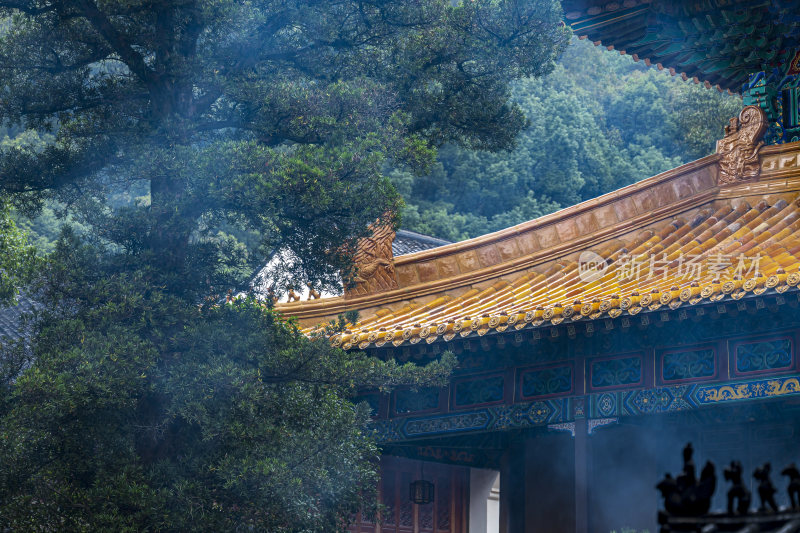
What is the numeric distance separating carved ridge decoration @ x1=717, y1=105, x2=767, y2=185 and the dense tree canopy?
9.43 ft

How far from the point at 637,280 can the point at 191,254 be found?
12.0ft

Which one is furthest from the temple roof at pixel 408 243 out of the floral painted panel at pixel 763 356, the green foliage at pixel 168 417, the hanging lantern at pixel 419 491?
the green foliage at pixel 168 417

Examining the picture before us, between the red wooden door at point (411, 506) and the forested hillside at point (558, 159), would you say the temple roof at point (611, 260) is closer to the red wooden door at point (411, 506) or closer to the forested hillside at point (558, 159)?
the red wooden door at point (411, 506)

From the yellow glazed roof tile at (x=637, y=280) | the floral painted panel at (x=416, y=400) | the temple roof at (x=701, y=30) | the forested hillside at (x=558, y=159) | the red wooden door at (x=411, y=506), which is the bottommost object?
the red wooden door at (x=411, y=506)

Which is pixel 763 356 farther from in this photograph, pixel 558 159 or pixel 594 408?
pixel 558 159

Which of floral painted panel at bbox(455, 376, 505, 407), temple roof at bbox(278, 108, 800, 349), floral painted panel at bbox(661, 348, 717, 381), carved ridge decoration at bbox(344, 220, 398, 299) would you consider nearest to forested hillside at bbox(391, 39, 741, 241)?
carved ridge decoration at bbox(344, 220, 398, 299)

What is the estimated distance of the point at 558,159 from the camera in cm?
3097

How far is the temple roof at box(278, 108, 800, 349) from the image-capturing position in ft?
26.2

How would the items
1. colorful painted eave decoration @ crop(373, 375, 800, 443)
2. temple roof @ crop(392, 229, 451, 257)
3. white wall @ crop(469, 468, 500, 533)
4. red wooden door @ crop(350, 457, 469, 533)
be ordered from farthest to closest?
temple roof @ crop(392, 229, 451, 257) → white wall @ crop(469, 468, 500, 533) → red wooden door @ crop(350, 457, 469, 533) → colorful painted eave decoration @ crop(373, 375, 800, 443)

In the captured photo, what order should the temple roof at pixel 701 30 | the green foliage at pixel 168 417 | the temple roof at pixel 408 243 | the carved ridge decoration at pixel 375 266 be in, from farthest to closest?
1. the temple roof at pixel 408 243
2. the carved ridge decoration at pixel 375 266
3. the temple roof at pixel 701 30
4. the green foliage at pixel 168 417

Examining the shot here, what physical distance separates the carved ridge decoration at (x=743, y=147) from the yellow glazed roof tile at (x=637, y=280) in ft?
0.82

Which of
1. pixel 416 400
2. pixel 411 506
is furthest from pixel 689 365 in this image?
pixel 411 506

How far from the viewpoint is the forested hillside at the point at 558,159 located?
2831 cm

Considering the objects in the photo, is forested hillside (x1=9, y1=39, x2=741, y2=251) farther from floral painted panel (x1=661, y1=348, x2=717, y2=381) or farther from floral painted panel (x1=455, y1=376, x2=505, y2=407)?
floral painted panel (x1=661, y1=348, x2=717, y2=381)
